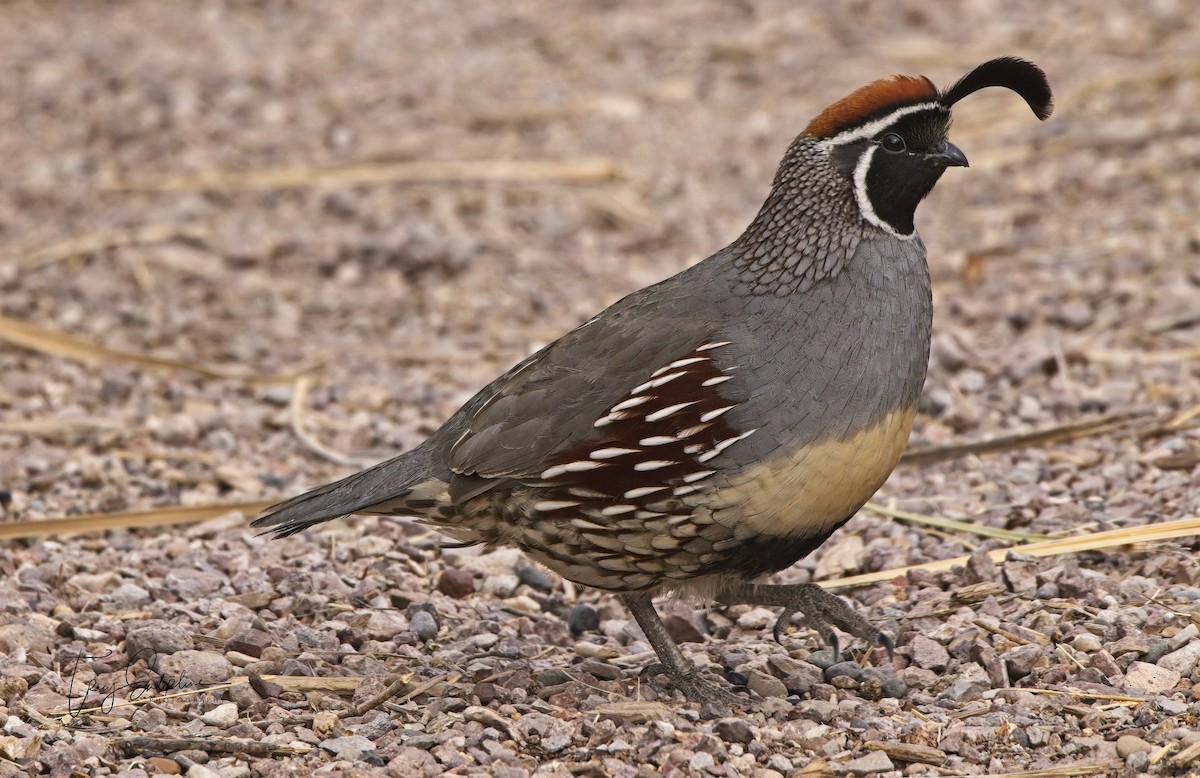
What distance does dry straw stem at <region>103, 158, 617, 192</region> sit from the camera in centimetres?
985

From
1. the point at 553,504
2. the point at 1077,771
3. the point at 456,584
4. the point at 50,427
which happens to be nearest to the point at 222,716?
the point at 553,504

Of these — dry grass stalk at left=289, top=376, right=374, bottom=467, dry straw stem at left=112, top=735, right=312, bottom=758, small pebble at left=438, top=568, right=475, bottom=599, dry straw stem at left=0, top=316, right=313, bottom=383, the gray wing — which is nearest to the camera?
dry straw stem at left=112, top=735, right=312, bottom=758

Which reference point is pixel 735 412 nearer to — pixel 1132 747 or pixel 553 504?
pixel 553 504

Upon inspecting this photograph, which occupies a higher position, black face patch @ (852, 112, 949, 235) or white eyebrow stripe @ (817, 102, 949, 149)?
white eyebrow stripe @ (817, 102, 949, 149)

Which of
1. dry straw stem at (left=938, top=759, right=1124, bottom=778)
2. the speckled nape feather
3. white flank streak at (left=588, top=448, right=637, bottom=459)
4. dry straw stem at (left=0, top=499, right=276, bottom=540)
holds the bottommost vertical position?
dry straw stem at (left=938, top=759, right=1124, bottom=778)

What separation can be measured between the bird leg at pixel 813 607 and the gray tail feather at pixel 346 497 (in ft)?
3.53

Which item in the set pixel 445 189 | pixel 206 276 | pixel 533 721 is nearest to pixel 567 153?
pixel 445 189

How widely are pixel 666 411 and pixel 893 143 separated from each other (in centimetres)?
115

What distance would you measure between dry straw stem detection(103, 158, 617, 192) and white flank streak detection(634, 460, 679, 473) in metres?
5.52

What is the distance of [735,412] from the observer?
15.1 ft

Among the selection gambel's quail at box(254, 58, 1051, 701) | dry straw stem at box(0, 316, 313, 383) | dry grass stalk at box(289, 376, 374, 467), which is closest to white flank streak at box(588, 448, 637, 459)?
gambel's quail at box(254, 58, 1051, 701)

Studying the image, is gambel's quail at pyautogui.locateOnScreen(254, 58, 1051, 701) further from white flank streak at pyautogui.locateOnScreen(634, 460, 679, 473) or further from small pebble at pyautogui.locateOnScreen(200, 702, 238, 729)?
small pebble at pyautogui.locateOnScreen(200, 702, 238, 729)

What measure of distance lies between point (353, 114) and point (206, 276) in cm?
248

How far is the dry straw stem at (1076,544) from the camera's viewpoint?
17.4 ft
